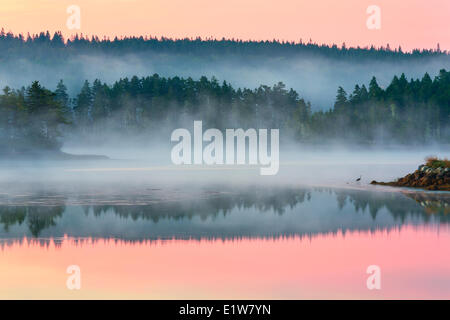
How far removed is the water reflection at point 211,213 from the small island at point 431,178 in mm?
3492

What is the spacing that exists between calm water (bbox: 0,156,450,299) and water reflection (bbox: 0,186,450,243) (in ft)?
0.18

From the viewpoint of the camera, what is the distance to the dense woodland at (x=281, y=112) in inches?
6737

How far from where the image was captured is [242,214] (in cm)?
3156

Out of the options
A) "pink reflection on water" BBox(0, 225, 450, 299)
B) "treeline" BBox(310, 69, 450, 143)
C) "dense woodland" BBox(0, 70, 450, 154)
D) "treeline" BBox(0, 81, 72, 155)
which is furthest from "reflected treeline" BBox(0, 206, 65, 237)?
"treeline" BBox(310, 69, 450, 143)

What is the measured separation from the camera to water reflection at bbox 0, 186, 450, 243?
2608 centimetres

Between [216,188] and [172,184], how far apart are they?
5693 millimetres

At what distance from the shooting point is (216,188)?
48406 millimetres

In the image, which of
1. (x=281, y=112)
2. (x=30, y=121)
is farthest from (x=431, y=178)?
(x=281, y=112)

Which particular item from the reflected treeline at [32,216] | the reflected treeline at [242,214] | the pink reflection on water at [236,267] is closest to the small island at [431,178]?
the reflected treeline at [242,214]
